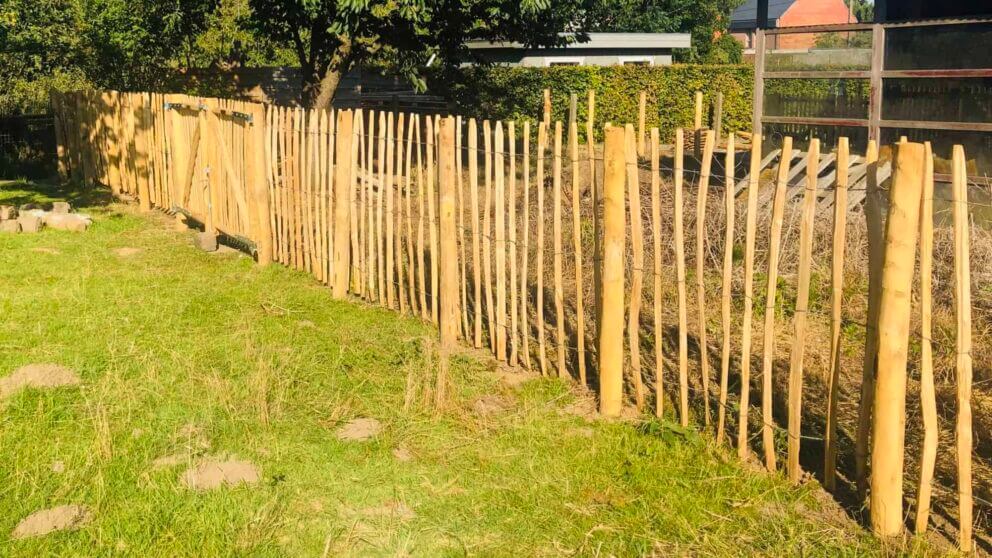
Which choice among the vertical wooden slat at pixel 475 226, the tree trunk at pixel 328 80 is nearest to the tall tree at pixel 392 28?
the tree trunk at pixel 328 80

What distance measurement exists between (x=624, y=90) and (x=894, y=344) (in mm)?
22510

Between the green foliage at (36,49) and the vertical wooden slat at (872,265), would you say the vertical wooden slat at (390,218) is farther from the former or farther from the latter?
the green foliage at (36,49)

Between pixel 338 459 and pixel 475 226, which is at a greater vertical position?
pixel 475 226

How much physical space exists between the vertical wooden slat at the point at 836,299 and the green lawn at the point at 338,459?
0.66 feet

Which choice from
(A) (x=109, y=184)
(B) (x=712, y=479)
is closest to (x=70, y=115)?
(A) (x=109, y=184)

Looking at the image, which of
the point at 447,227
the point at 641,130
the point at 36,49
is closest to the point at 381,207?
the point at 447,227

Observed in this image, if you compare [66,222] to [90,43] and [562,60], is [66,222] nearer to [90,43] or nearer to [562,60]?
[90,43]

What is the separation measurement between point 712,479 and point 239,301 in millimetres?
4572

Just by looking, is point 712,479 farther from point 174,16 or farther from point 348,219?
point 174,16

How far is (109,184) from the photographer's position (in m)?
14.8

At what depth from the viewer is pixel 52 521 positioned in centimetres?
439

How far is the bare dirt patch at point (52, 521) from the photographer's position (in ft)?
14.1

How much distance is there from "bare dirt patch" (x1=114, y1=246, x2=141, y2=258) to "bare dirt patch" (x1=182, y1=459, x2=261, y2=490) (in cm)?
579

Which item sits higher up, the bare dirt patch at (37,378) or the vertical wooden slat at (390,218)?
the vertical wooden slat at (390,218)
